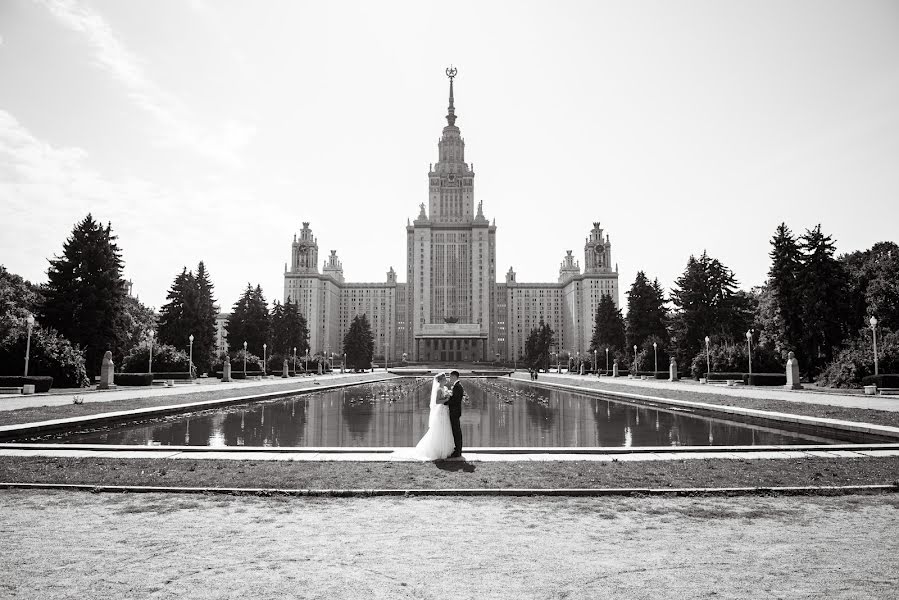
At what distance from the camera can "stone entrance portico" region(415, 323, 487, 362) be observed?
133500 millimetres

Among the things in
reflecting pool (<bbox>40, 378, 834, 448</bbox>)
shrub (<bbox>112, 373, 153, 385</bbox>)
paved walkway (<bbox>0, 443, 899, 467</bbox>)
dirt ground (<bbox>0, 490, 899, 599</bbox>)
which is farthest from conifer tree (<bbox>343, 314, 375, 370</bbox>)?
dirt ground (<bbox>0, 490, 899, 599</bbox>)

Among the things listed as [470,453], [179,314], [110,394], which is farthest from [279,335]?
[470,453]

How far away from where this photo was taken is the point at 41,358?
32094 millimetres

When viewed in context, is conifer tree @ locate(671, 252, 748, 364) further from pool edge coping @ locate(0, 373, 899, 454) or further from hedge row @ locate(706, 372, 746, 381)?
pool edge coping @ locate(0, 373, 899, 454)

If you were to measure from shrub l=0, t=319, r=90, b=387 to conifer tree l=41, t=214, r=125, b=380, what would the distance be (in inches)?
302

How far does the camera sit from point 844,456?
10.8 meters

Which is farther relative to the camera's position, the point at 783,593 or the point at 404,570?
the point at 404,570

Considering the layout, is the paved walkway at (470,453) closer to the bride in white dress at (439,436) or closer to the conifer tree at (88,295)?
the bride in white dress at (439,436)

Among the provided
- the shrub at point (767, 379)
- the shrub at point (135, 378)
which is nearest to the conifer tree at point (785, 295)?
the shrub at point (767, 379)

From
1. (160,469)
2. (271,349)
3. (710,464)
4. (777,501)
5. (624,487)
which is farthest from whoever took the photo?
(271,349)

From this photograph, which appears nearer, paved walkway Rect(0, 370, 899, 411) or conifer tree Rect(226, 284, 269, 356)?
paved walkway Rect(0, 370, 899, 411)

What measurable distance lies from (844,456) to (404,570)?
9660 mm

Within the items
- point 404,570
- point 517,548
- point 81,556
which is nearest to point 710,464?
point 517,548

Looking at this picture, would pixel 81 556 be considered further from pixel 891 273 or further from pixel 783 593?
pixel 891 273
